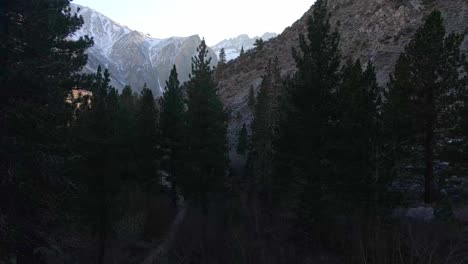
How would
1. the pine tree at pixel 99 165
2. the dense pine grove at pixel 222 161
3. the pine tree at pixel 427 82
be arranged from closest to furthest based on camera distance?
the dense pine grove at pixel 222 161
the pine tree at pixel 99 165
the pine tree at pixel 427 82

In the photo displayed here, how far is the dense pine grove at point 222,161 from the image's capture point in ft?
26.9

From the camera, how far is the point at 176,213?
85.5ft

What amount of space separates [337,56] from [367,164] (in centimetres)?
521

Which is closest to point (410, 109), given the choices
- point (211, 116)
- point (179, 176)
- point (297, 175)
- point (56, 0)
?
point (297, 175)

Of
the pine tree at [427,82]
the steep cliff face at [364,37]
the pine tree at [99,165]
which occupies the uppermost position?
the steep cliff face at [364,37]

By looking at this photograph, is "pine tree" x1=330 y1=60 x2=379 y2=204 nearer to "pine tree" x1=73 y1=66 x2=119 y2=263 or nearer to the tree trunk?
the tree trunk

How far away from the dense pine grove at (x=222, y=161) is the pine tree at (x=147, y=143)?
146 centimetres

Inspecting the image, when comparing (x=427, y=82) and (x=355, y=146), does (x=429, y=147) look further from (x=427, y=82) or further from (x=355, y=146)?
(x=355, y=146)

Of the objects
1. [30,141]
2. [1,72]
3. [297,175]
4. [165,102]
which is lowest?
[297,175]

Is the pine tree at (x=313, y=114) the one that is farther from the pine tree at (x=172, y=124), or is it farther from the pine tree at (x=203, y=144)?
the pine tree at (x=172, y=124)

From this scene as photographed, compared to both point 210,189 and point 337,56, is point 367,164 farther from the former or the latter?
point 210,189

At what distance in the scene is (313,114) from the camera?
14.3 meters

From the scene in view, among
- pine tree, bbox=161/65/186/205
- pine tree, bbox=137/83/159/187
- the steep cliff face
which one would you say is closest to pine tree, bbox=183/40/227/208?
pine tree, bbox=161/65/186/205

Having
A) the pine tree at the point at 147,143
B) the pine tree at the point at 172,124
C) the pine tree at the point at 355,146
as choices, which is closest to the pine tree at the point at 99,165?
the pine tree at the point at 172,124
